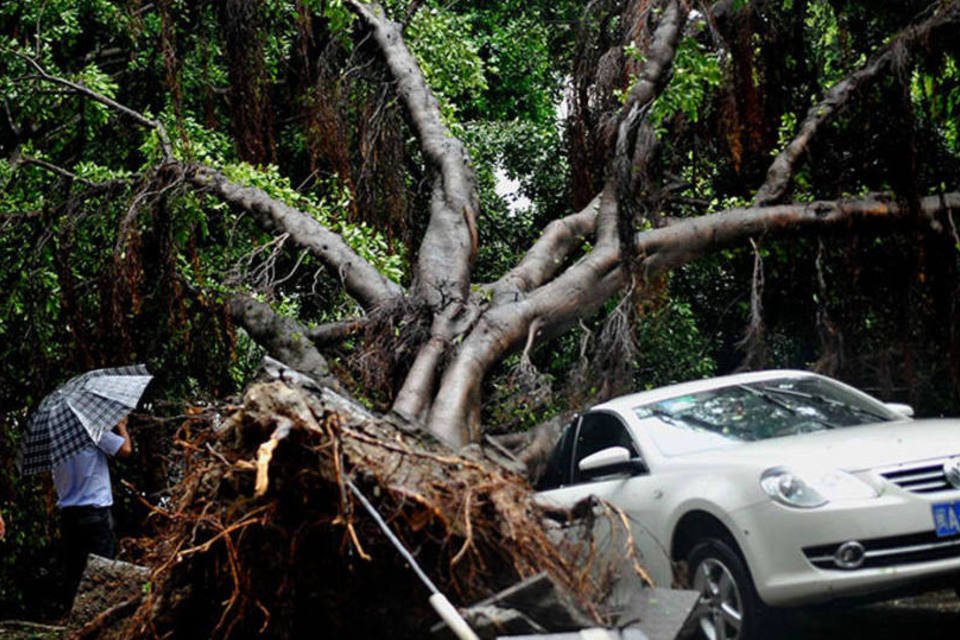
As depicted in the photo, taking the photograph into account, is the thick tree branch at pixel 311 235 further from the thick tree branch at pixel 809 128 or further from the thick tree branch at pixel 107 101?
the thick tree branch at pixel 809 128

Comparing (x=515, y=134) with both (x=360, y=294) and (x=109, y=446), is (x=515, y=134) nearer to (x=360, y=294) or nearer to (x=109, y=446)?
(x=360, y=294)

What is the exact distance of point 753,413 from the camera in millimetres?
7438

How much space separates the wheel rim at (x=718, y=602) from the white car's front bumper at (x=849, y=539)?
0.25 metres

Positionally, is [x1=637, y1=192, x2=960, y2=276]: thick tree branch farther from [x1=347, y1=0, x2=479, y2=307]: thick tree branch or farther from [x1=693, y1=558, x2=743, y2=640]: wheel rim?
[x1=693, y1=558, x2=743, y2=640]: wheel rim

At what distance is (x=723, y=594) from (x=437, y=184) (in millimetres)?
6997

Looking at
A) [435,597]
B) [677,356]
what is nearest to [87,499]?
[435,597]

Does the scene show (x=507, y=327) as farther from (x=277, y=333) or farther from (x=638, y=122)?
(x=638, y=122)

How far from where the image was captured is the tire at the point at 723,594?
6.08 metres

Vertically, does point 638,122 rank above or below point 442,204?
above

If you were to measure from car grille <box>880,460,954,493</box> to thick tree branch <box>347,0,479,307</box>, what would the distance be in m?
5.32

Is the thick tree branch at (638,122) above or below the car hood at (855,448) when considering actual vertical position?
above

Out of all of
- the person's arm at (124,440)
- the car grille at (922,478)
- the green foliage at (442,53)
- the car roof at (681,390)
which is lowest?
the car grille at (922,478)

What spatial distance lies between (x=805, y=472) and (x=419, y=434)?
196cm

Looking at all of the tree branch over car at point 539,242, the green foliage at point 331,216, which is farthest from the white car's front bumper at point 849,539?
the green foliage at point 331,216
